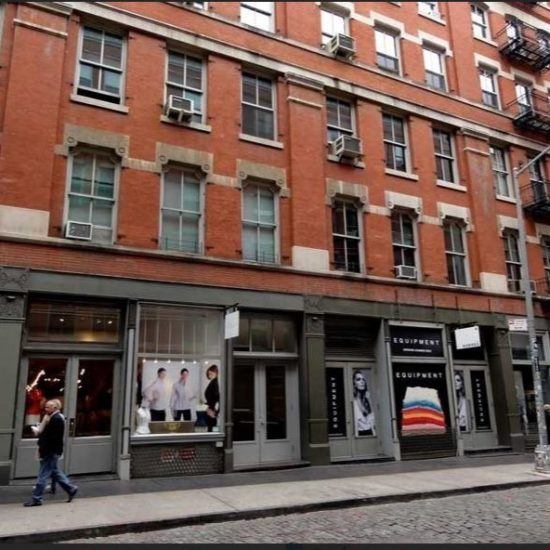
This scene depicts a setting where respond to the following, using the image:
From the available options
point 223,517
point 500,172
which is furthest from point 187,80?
point 500,172

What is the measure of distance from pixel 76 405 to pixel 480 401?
13077 mm

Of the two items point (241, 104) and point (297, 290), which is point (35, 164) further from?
point (297, 290)

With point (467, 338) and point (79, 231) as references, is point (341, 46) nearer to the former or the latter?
point (467, 338)

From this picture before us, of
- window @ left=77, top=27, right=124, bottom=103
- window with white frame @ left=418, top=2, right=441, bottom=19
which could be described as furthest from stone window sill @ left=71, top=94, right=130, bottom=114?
window with white frame @ left=418, top=2, right=441, bottom=19

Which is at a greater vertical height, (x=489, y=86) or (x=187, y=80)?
(x=489, y=86)

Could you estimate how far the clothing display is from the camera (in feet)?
54.3

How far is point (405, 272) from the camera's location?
1777cm

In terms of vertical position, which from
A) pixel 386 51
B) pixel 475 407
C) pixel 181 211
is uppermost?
pixel 386 51

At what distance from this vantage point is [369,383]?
16719 millimetres

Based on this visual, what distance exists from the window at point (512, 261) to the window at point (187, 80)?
41.4 feet

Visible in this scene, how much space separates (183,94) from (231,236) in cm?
428

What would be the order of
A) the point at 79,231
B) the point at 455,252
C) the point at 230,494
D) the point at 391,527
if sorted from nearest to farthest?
the point at 391,527
the point at 230,494
the point at 79,231
the point at 455,252

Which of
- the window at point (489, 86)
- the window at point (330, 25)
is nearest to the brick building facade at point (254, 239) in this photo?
the window at point (330, 25)

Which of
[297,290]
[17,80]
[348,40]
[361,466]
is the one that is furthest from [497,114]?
[17,80]
